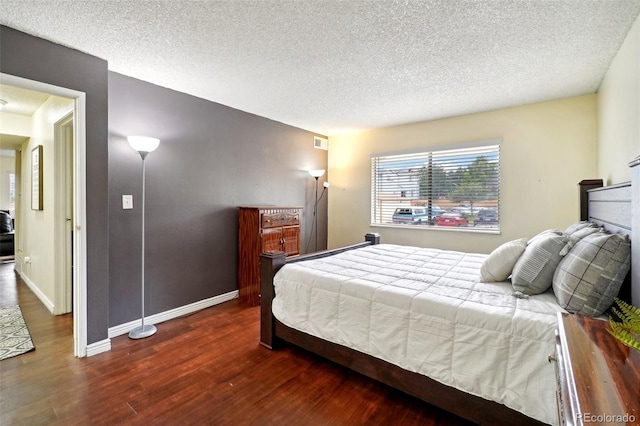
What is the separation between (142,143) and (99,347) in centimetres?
170

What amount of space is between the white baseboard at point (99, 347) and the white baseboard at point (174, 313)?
0.86 ft

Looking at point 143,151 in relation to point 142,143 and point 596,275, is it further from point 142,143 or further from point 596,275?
point 596,275

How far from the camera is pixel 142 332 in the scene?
270cm

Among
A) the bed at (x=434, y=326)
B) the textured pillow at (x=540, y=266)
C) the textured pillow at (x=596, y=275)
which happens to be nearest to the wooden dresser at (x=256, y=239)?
the bed at (x=434, y=326)

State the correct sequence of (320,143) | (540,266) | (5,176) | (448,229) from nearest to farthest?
1. (540,266)
2. (448,229)
3. (320,143)
4. (5,176)

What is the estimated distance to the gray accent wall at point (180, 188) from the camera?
273cm

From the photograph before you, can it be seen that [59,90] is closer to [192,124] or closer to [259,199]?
[192,124]

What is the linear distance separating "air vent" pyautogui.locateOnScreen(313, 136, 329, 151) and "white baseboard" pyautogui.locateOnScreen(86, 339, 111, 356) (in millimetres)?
3756

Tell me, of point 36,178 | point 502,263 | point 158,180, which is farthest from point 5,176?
point 502,263

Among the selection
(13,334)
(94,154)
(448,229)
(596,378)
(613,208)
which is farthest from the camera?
(448,229)

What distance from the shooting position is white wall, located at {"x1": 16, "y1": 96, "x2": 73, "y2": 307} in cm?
319

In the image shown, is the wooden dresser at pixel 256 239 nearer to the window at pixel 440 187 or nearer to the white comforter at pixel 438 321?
the white comforter at pixel 438 321

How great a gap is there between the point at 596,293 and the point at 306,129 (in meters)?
4.09

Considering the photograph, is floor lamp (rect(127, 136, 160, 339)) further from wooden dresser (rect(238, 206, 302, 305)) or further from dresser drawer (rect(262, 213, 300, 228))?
dresser drawer (rect(262, 213, 300, 228))
